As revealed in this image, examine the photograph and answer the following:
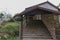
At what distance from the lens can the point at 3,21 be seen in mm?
14477

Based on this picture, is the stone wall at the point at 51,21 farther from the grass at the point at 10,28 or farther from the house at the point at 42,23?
the grass at the point at 10,28

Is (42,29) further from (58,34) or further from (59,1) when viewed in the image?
(59,1)

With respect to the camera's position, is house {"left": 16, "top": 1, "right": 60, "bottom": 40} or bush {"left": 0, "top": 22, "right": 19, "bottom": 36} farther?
bush {"left": 0, "top": 22, "right": 19, "bottom": 36}

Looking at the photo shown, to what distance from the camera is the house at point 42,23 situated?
398 inches

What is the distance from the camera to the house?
10117mm

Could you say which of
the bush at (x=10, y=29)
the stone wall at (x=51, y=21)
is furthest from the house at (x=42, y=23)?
the bush at (x=10, y=29)

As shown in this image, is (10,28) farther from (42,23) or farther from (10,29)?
(42,23)

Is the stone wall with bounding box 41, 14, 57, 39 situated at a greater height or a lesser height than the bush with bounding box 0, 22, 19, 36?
greater

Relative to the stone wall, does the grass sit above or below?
below

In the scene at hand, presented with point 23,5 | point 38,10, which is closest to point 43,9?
point 38,10

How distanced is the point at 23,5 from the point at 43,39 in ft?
17.3

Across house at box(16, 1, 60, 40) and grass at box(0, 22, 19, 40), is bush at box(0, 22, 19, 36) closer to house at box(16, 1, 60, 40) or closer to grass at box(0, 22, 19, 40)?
grass at box(0, 22, 19, 40)

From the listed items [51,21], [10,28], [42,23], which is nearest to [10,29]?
[10,28]

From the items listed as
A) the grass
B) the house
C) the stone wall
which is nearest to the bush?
the grass
